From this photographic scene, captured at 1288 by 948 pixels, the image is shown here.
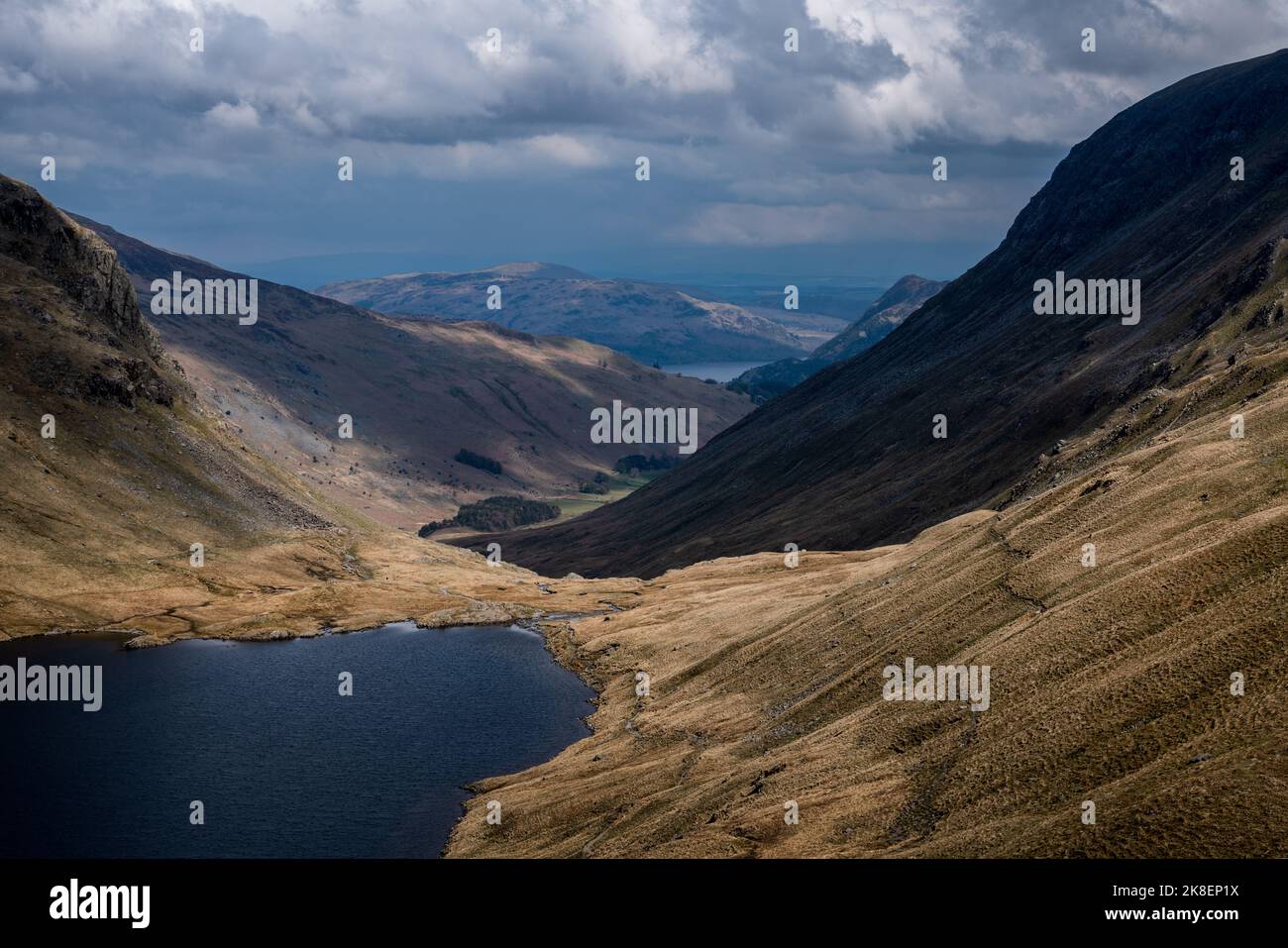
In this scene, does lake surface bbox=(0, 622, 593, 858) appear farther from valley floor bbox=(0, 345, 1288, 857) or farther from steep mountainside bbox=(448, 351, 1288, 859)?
steep mountainside bbox=(448, 351, 1288, 859)

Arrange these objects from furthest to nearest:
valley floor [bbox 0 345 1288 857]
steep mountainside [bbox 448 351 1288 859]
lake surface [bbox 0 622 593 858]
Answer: lake surface [bbox 0 622 593 858] → valley floor [bbox 0 345 1288 857] → steep mountainside [bbox 448 351 1288 859]

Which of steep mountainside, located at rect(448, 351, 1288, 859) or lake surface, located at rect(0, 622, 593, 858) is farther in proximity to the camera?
lake surface, located at rect(0, 622, 593, 858)

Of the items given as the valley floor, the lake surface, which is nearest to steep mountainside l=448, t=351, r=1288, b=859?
the valley floor

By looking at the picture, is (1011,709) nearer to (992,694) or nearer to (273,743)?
(992,694)

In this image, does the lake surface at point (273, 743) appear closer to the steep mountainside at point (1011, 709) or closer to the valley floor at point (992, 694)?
the valley floor at point (992, 694)

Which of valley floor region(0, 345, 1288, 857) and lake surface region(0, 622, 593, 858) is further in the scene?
lake surface region(0, 622, 593, 858)

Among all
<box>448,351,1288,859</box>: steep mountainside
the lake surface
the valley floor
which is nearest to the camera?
<box>448,351,1288,859</box>: steep mountainside

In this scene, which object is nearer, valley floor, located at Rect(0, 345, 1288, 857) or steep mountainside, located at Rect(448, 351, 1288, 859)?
steep mountainside, located at Rect(448, 351, 1288, 859)

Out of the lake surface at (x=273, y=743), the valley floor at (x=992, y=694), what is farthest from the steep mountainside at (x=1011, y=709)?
the lake surface at (x=273, y=743)
